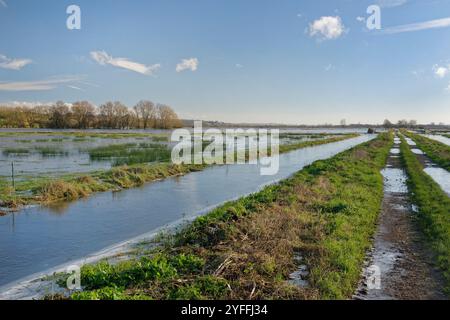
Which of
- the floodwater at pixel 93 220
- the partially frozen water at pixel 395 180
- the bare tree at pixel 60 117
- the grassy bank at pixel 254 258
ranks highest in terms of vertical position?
the bare tree at pixel 60 117

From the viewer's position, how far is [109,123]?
136 m

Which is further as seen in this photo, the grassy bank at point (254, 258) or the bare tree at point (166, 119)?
the bare tree at point (166, 119)

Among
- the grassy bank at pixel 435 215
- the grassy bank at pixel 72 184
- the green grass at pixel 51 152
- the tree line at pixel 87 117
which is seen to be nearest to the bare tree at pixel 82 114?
the tree line at pixel 87 117

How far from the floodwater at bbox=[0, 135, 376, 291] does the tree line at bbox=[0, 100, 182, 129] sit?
113848 millimetres

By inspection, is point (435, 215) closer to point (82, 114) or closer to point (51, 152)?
point (51, 152)

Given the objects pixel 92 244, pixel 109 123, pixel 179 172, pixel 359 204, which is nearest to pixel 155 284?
pixel 92 244

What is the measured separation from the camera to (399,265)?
8.70 metres

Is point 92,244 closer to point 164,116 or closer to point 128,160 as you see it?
point 128,160

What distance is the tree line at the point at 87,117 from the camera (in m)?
119

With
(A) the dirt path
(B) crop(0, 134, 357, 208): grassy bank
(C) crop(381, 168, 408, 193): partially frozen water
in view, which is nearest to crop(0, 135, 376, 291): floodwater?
(B) crop(0, 134, 357, 208): grassy bank

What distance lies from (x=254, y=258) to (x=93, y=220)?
8144mm

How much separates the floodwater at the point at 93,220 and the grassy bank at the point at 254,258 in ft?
7.38

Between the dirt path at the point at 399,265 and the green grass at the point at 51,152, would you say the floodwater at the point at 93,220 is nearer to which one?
the dirt path at the point at 399,265
